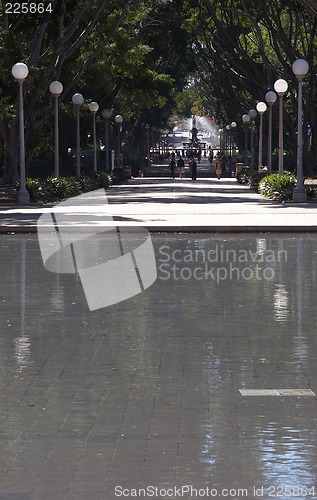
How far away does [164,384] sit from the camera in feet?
30.6

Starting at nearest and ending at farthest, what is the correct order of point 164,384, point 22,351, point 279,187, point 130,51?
point 164,384 < point 22,351 < point 279,187 < point 130,51

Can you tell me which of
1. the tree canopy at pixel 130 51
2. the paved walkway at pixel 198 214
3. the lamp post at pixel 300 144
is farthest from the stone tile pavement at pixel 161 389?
the tree canopy at pixel 130 51

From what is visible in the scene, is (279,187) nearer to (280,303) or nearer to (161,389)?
(280,303)

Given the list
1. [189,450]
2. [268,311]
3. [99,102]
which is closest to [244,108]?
[99,102]

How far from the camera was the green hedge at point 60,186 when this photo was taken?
39.8 meters

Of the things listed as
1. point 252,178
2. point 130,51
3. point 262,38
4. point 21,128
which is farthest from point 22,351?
point 252,178

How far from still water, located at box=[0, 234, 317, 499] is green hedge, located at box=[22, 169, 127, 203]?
22.6 meters

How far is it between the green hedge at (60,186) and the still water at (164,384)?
22633 millimetres

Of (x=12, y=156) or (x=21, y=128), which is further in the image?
(x=12, y=156)

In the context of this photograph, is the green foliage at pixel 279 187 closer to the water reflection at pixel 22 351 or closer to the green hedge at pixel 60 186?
the green hedge at pixel 60 186

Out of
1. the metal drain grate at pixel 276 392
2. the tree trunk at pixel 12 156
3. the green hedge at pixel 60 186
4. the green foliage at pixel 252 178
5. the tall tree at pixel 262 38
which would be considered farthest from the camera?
the green foliage at pixel 252 178

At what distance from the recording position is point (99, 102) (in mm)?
66500

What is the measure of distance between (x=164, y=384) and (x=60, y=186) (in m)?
34.3

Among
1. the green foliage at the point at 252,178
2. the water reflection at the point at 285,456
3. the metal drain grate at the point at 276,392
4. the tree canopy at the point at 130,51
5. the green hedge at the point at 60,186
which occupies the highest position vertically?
the tree canopy at the point at 130,51
